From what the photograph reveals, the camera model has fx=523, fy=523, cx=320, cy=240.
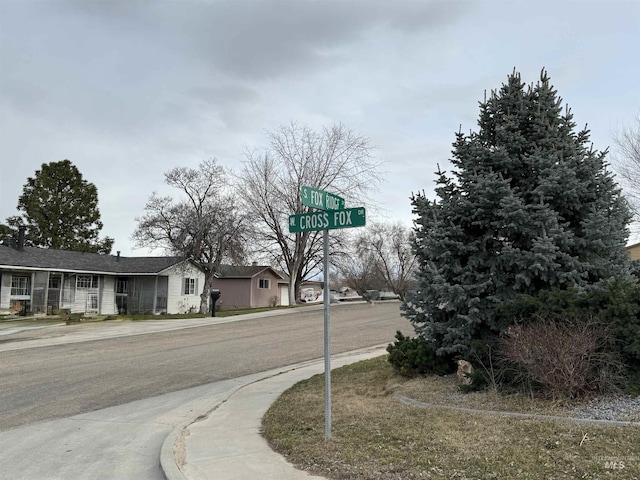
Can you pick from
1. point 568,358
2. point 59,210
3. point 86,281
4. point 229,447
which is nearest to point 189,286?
point 86,281

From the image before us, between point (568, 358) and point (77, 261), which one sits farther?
point (77, 261)

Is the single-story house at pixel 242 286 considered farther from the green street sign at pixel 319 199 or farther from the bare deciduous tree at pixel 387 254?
the green street sign at pixel 319 199

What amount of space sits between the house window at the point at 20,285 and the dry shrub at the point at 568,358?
101 feet

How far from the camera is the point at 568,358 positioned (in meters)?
6.17

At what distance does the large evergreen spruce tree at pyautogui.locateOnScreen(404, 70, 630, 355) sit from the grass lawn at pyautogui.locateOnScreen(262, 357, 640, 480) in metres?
1.51

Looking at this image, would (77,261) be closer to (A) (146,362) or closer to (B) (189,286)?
(B) (189,286)

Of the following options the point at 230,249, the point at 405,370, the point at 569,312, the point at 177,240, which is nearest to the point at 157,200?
the point at 177,240

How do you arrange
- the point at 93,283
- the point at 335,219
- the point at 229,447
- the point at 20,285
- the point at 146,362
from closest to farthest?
1. the point at 335,219
2. the point at 229,447
3. the point at 146,362
4. the point at 20,285
5. the point at 93,283

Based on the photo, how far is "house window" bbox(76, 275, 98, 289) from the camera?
111 feet

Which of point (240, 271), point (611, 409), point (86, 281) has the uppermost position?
point (240, 271)

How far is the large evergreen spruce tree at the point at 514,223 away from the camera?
795 centimetres

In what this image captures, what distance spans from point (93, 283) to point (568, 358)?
112ft

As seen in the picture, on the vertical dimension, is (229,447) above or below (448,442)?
below

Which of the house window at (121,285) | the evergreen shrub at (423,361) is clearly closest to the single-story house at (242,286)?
the house window at (121,285)
